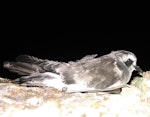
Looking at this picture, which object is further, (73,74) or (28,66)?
(28,66)

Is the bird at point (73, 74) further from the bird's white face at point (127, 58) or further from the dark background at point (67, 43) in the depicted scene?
the dark background at point (67, 43)

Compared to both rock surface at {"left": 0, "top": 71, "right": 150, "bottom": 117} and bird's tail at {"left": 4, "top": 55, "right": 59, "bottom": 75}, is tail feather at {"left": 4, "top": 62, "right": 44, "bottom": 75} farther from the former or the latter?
rock surface at {"left": 0, "top": 71, "right": 150, "bottom": 117}

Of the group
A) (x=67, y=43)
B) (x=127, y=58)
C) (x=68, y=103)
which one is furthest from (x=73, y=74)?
(x=67, y=43)

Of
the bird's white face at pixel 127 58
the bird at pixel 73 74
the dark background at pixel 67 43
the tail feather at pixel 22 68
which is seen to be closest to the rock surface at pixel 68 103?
the bird at pixel 73 74

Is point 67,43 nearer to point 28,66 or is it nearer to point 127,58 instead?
point 127,58

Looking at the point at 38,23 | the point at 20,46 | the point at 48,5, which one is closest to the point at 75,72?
the point at 20,46

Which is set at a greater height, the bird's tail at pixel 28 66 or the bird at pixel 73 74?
the bird's tail at pixel 28 66
